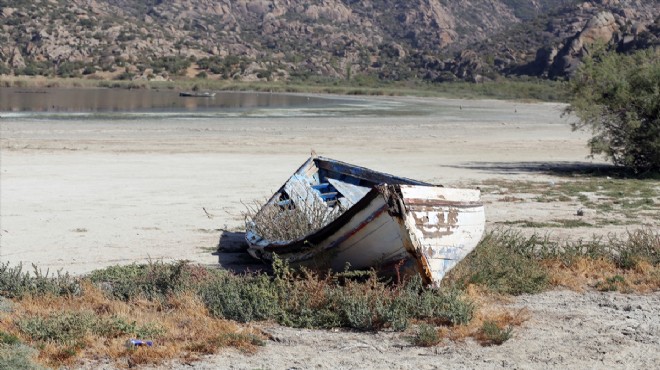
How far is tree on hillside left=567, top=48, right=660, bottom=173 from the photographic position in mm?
20344

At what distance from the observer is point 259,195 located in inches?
660

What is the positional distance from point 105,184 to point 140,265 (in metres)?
7.87

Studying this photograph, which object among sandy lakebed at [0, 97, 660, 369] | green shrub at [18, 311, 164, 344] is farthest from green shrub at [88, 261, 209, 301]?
green shrub at [18, 311, 164, 344]

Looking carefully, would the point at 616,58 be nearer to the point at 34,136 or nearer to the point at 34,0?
the point at 34,136

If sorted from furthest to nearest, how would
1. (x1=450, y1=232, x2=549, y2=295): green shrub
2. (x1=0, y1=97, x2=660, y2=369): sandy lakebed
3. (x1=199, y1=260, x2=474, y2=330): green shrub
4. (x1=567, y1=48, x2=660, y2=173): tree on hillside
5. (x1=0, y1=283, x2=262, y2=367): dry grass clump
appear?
(x1=567, y1=48, x2=660, y2=173): tree on hillside
(x1=450, y1=232, x2=549, y2=295): green shrub
(x1=199, y1=260, x2=474, y2=330): green shrub
(x1=0, y1=97, x2=660, y2=369): sandy lakebed
(x1=0, y1=283, x2=262, y2=367): dry grass clump

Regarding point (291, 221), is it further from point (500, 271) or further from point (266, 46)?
point (266, 46)

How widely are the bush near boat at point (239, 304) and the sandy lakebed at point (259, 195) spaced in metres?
0.23

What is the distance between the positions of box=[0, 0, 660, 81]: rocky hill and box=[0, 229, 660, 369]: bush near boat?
7850 cm

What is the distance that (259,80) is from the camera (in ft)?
355

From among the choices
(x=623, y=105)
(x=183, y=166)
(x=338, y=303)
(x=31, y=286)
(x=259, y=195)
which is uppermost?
(x=623, y=105)

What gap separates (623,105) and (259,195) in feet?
30.6

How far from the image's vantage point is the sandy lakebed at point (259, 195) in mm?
7477

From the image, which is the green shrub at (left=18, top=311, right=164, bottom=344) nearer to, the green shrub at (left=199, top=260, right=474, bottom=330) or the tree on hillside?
the green shrub at (left=199, top=260, right=474, bottom=330)

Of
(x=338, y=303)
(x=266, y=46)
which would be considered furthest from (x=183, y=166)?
(x=266, y=46)
